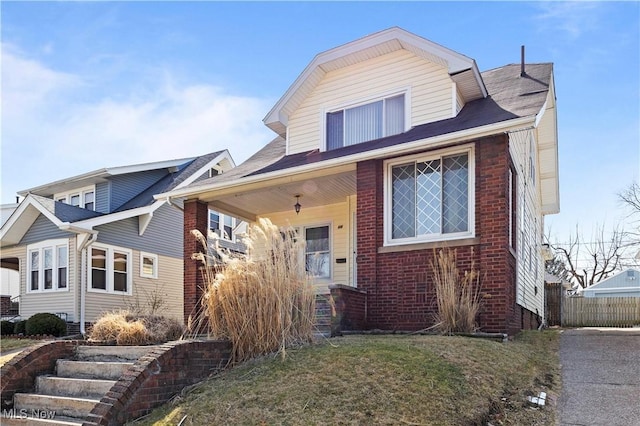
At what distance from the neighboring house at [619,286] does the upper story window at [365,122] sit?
28988 mm

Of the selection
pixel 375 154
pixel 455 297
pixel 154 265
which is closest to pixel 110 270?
pixel 154 265

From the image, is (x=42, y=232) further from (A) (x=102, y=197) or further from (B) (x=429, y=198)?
(B) (x=429, y=198)

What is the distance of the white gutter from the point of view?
299 inches

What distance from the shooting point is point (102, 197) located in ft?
59.1

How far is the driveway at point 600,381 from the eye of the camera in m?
4.64

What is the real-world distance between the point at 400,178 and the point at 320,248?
383cm

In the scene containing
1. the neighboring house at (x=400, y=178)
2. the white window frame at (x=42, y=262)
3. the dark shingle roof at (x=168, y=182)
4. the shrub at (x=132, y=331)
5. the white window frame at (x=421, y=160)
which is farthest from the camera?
the dark shingle roof at (x=168, y=182)

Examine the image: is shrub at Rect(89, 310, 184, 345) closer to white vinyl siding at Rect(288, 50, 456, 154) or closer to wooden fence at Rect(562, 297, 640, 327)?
white vinyl siding at Rect(288, 50, 456, 154)

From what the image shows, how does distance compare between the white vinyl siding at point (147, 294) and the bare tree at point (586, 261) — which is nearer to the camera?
the white vinyl siding at point (147, 294)

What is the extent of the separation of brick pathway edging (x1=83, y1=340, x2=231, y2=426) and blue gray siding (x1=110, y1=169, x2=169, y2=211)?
45.6 ft

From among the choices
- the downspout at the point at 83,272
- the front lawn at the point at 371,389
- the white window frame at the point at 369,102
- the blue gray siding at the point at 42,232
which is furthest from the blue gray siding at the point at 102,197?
the front lawn at the point at 371,389

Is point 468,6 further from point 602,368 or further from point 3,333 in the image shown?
point 3,333

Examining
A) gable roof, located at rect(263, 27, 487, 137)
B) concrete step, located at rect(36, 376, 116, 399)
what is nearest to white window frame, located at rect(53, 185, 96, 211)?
gable roof, located at rect(263, 27, 487, 137)

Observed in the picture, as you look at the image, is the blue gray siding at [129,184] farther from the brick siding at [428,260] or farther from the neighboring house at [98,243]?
the brick siding at [428,260]
